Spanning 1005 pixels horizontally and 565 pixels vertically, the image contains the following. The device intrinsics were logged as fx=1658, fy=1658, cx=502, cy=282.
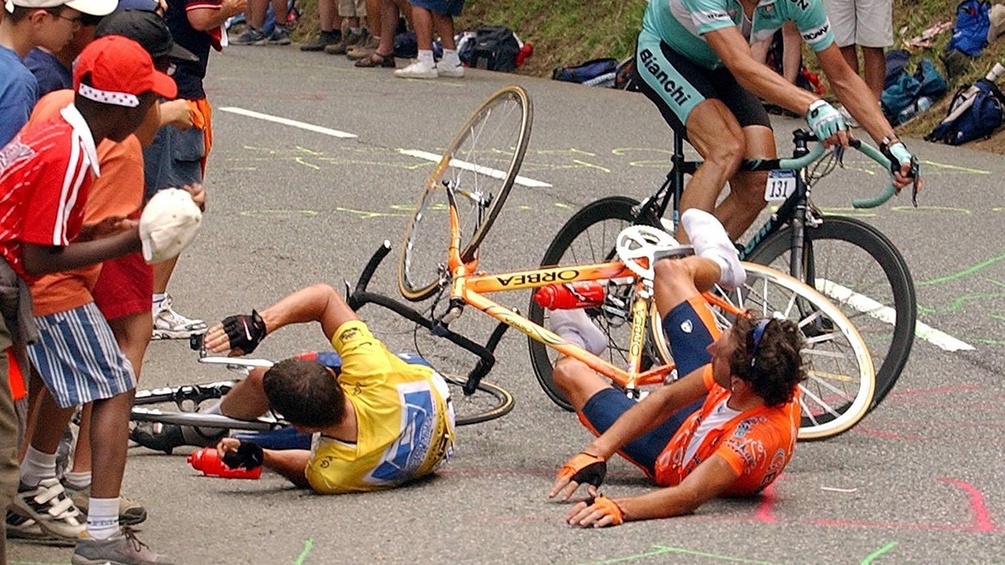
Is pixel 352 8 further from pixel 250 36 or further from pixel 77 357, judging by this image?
pixel 77 357

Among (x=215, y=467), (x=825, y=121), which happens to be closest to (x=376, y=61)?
(x=825, y=121)

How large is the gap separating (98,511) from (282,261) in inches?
169

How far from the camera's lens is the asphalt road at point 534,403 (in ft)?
16.0

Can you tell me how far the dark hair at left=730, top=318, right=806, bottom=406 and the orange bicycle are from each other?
1.35 ft

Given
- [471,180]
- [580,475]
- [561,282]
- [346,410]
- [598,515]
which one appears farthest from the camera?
[471,180]

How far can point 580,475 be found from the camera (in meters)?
5.21

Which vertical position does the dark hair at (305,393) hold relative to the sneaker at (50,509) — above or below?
above

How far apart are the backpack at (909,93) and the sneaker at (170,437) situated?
8476 millimetres

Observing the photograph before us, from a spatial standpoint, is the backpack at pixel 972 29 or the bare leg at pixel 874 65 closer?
the bare leg at pixel 874 65

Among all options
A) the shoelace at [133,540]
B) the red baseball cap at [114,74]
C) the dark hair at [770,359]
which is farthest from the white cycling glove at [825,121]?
the shoelace at [133,540]

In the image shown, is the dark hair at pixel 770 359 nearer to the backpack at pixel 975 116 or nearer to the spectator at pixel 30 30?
the spectator at pixel 30 30

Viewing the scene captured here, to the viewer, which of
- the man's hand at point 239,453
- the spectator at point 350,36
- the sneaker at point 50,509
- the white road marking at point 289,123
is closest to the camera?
the sneaker at point 50,509

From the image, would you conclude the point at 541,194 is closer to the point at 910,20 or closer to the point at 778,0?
the point at 778,0

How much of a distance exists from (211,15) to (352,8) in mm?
10955
